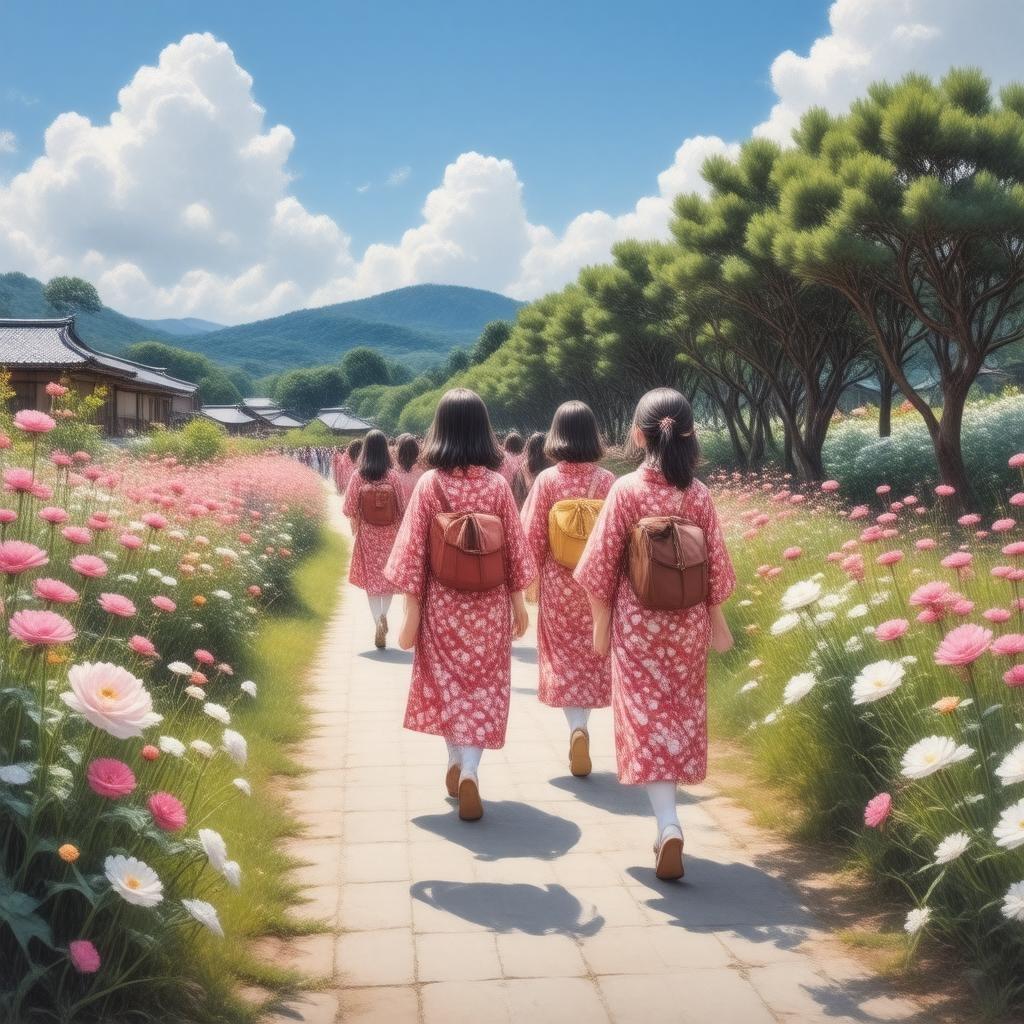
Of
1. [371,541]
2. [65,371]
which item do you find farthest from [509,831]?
[65,371]

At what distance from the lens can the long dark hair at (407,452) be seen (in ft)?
32.7

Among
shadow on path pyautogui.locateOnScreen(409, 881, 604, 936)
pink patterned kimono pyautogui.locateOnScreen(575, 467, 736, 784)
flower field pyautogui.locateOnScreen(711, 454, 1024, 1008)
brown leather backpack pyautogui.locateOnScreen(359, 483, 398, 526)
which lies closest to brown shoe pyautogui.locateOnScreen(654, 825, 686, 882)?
pink patterned kimono pyautogui.locateOnScreen(575, 467, 736, 784)

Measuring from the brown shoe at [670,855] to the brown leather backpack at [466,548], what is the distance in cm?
134

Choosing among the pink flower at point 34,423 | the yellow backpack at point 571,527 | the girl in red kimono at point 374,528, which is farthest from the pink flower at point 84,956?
the girl in red kimono at point 374,528

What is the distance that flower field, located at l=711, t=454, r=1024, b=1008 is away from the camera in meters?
3.20

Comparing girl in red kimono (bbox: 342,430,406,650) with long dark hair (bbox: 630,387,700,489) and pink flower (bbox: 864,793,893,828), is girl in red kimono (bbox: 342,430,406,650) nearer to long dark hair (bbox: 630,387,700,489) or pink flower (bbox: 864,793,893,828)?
long dark hair (bbox: 630,387,700,489)

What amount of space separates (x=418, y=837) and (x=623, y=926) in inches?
49.9

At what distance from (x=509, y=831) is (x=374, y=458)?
18.2 feet

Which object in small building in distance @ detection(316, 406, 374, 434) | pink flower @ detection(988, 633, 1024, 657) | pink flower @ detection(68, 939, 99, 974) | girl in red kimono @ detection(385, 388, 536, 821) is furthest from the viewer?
small building in distance @ detection(316, 406, 374, 434)

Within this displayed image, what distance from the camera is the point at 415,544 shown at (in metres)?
4.97

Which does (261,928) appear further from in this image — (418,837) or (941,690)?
(941,690)

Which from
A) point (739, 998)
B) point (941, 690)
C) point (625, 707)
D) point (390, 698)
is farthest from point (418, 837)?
point (390, 698)

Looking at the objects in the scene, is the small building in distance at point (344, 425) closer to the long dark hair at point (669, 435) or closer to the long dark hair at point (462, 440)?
the long dark hair at point (462, 440)

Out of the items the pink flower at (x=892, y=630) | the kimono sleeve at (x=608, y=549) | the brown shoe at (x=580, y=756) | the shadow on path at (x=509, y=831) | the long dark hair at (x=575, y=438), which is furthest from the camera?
the long dark hair at (x=575, y=438)
